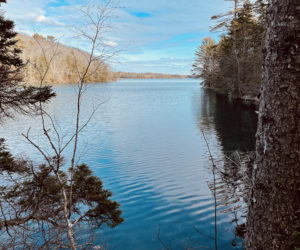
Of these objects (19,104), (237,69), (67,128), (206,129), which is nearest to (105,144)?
(67,128)

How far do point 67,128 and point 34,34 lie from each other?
1288 cm

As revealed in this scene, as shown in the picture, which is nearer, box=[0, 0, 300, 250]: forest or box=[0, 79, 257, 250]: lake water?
box=[0, 0, 300, 250]: forest

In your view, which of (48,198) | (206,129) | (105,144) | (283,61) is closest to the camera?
(283,61)

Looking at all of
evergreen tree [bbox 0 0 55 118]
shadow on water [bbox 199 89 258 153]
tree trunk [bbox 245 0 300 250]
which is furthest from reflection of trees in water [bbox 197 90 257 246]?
evergreen tree [bbox 0 0 55 118]

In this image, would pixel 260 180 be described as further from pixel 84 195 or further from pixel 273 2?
pixel 84 195

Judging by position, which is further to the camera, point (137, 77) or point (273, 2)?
point (137, 77)

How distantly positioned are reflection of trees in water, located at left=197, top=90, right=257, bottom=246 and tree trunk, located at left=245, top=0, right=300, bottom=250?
656 millimetres

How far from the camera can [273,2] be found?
190 cm

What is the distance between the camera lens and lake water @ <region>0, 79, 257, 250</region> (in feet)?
19.6

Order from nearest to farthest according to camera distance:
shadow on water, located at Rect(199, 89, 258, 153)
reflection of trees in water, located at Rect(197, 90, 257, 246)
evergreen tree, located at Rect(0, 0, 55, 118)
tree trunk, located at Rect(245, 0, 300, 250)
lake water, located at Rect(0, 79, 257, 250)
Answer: tree trunk, located at Rect(245, 0, 300, 250)
evergreen tree, located at Rect(0, 0, 55, 118)
lake water, located at Rect(0, 79, 257, 250)
reflection of trees in water, located at Rect(197, 90, 257, 246)
shadow on water, located at Rect(199, 89, 258, 153)

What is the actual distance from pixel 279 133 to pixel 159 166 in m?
8.50

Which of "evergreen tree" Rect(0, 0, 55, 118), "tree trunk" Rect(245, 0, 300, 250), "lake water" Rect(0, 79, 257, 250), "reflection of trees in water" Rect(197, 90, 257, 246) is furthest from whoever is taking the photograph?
"reflection of trees in water" Rect(197, 90, 257, 246)

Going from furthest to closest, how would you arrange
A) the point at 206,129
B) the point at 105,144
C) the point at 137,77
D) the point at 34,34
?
the point at 137,77 → the point at 206,129 → the point at 105,144 → the point at 34,34

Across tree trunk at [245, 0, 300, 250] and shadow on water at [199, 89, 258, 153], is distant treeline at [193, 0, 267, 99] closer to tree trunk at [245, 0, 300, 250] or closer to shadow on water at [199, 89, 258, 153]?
shadow on water at [199, 89, 258, 153]
